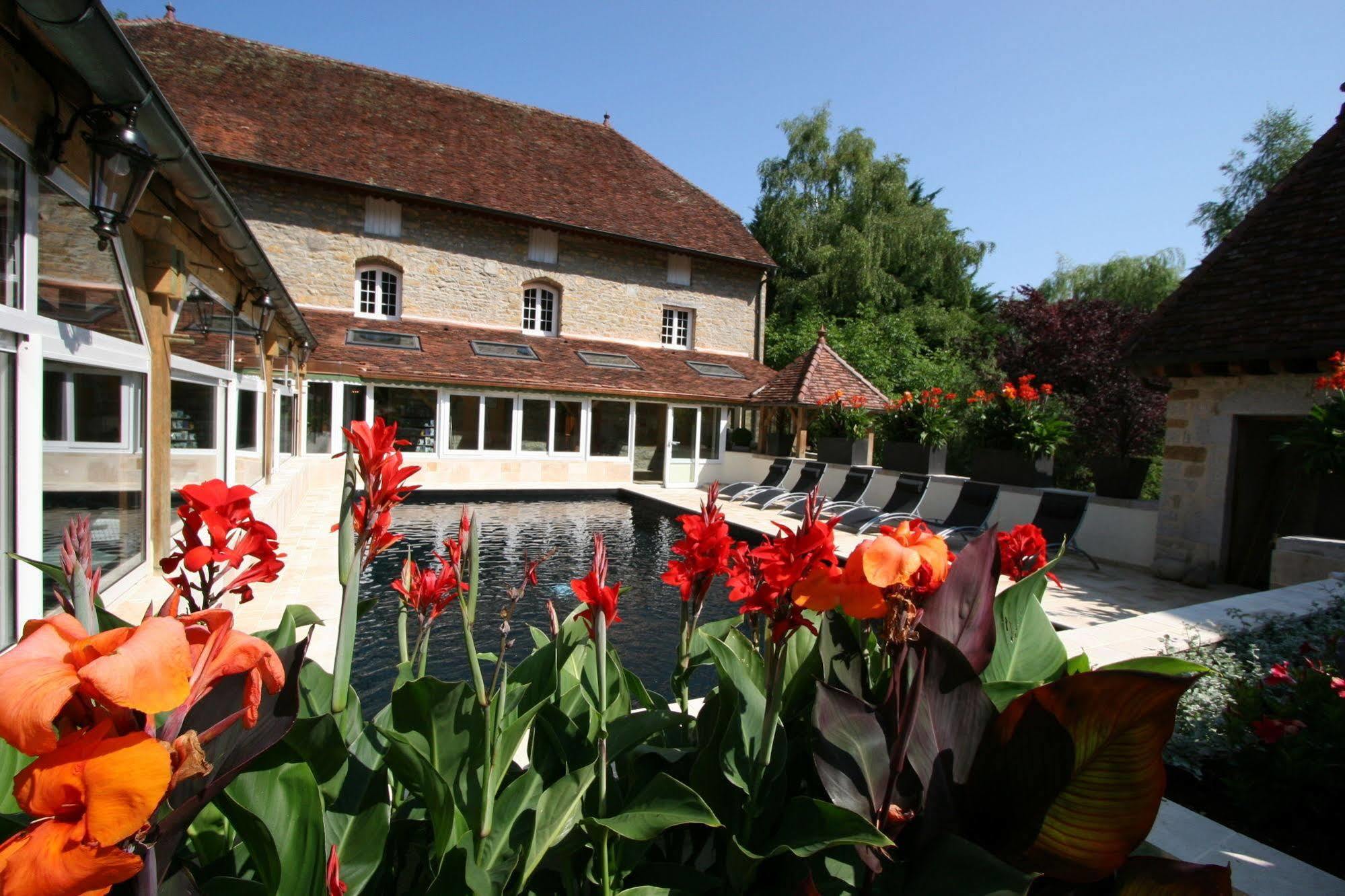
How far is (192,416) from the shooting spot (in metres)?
6.65

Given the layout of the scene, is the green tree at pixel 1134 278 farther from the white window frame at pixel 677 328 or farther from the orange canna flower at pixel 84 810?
the orange canna flower at pixel 84 810

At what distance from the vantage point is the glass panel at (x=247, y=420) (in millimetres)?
9039

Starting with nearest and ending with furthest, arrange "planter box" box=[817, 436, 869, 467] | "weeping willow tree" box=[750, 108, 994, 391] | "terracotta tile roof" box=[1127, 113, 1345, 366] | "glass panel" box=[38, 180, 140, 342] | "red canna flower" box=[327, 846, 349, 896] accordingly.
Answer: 1. "red canna flower" box=[327, 846, 349, 896]
2. "glass panel" box=[38, 180, 140, 342]
3. "terracotta tile roof" box=[1127, 113, 1345, 366]
4. "planter box" box=[817, 436, 869, 467]
5. "weeping willow tree" box=[750, 108, 994, 391]

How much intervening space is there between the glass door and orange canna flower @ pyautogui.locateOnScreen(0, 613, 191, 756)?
17947 millimetres

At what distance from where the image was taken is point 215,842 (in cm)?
129

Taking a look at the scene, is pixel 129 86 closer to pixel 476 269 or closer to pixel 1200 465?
pixel 1200 465

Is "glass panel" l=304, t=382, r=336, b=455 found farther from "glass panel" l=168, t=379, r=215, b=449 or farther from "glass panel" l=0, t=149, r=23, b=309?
"glass panel" l=0, t=149, r=23, b=309

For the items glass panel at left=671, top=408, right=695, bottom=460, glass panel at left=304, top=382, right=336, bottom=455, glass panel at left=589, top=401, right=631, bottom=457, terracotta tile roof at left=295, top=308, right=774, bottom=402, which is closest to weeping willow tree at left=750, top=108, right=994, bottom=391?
terracotta tile roof at left=295, top=308, right=774, bottom=402

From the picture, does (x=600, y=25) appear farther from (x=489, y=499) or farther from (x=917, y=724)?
(x=917, y=724)

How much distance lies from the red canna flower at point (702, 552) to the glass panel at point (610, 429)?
664 inches

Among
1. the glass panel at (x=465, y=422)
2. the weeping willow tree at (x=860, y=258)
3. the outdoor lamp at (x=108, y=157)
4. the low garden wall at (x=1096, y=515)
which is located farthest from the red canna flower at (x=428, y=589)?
the weeping willow tree at (x=860, y=258)

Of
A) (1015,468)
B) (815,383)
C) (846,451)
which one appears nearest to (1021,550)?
→ (1015,468)

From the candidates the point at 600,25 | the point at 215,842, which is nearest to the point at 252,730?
the point at 215,842

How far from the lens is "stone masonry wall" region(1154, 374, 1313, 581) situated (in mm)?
8102
